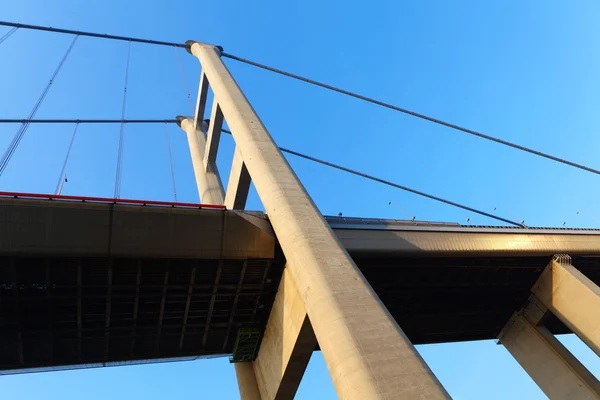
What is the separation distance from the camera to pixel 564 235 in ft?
73.5

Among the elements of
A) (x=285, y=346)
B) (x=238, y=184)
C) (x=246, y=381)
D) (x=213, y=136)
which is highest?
(x=213, y=136)

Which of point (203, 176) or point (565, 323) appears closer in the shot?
point (565, 323)

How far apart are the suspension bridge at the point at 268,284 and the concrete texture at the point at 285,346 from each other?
0.08m

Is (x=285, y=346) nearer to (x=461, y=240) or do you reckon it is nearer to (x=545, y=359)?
(x=461, y=240)

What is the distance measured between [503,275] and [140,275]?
17.4 meters

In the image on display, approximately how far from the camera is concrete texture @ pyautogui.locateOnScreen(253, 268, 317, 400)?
663 inches

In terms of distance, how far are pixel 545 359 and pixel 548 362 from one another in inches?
8.4

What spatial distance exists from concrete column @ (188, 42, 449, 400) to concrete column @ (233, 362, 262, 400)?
9664mm

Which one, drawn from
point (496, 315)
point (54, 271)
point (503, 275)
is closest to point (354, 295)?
point (54, 271)

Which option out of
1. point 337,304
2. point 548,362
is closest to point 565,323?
point 548,362

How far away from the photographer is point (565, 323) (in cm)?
2119

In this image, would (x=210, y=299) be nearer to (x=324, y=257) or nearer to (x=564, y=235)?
(x=324, y=257)

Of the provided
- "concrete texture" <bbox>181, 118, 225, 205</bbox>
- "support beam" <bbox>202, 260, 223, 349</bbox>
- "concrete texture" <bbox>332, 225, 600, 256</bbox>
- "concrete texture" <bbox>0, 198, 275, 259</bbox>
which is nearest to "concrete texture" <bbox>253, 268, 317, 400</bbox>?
"concrete texture" <bbox>0, 198, 275, 259</bbox>

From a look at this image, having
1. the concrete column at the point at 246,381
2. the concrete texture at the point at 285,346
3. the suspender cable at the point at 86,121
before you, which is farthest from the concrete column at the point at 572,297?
the suspender cable at the point at 86,121
